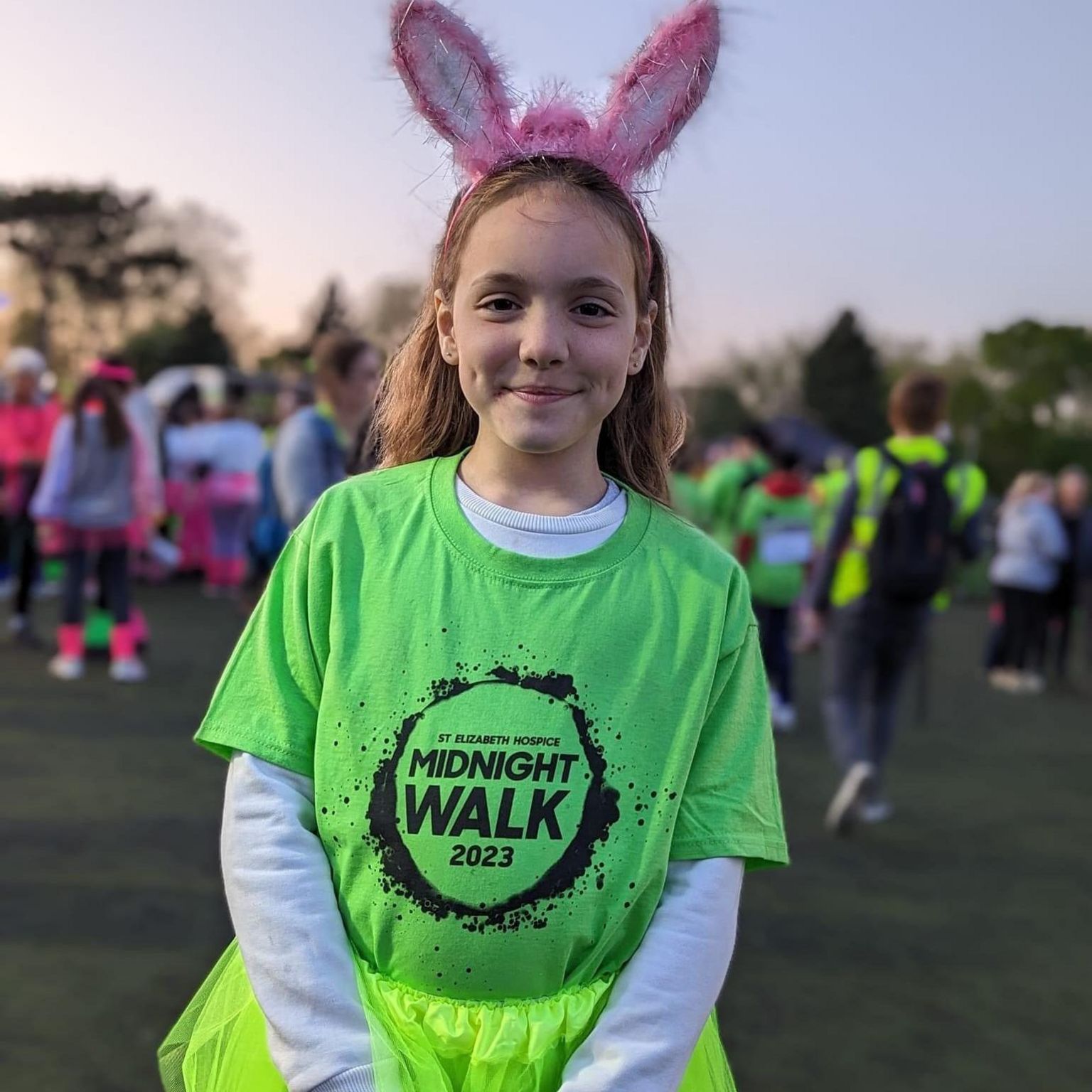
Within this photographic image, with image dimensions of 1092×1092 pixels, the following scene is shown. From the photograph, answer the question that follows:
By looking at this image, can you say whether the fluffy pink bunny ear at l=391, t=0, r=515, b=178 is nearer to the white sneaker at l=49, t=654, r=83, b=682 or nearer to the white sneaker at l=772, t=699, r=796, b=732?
the white sneaker at l=772, t=699, r=796, b=732

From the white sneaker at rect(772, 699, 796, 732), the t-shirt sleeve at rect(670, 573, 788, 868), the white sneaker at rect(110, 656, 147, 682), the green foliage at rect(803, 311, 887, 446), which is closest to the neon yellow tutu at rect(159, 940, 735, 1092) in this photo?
the t-shirt sleeve at rect(670, 573, 788, 868)

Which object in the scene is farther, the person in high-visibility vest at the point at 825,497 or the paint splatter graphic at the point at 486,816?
the person in high-visibility vest at the point at 825,497

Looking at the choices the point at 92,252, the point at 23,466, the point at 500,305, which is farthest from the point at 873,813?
the point at 92,252

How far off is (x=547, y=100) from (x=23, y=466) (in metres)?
8.99

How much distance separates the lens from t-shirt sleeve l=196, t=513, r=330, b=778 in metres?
1.64

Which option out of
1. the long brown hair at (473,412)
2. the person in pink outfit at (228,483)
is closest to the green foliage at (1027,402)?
the person in pink outfit at (228,483)

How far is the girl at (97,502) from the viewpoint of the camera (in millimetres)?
8484

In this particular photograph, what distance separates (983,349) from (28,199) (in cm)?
2260

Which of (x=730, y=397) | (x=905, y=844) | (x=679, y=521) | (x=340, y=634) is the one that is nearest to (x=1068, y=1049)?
(x=905, y=844)

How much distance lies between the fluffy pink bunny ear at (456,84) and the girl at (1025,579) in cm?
1083

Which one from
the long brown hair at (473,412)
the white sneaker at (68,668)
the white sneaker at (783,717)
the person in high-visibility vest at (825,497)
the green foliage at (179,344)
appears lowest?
the green foliage at (179,344)

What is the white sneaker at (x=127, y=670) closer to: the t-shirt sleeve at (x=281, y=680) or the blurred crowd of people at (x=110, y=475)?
the blurred crowd of people at (x=110, y=475)

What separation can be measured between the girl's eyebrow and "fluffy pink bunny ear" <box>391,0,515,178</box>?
7.5 inches

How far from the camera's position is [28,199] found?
31.8 m
